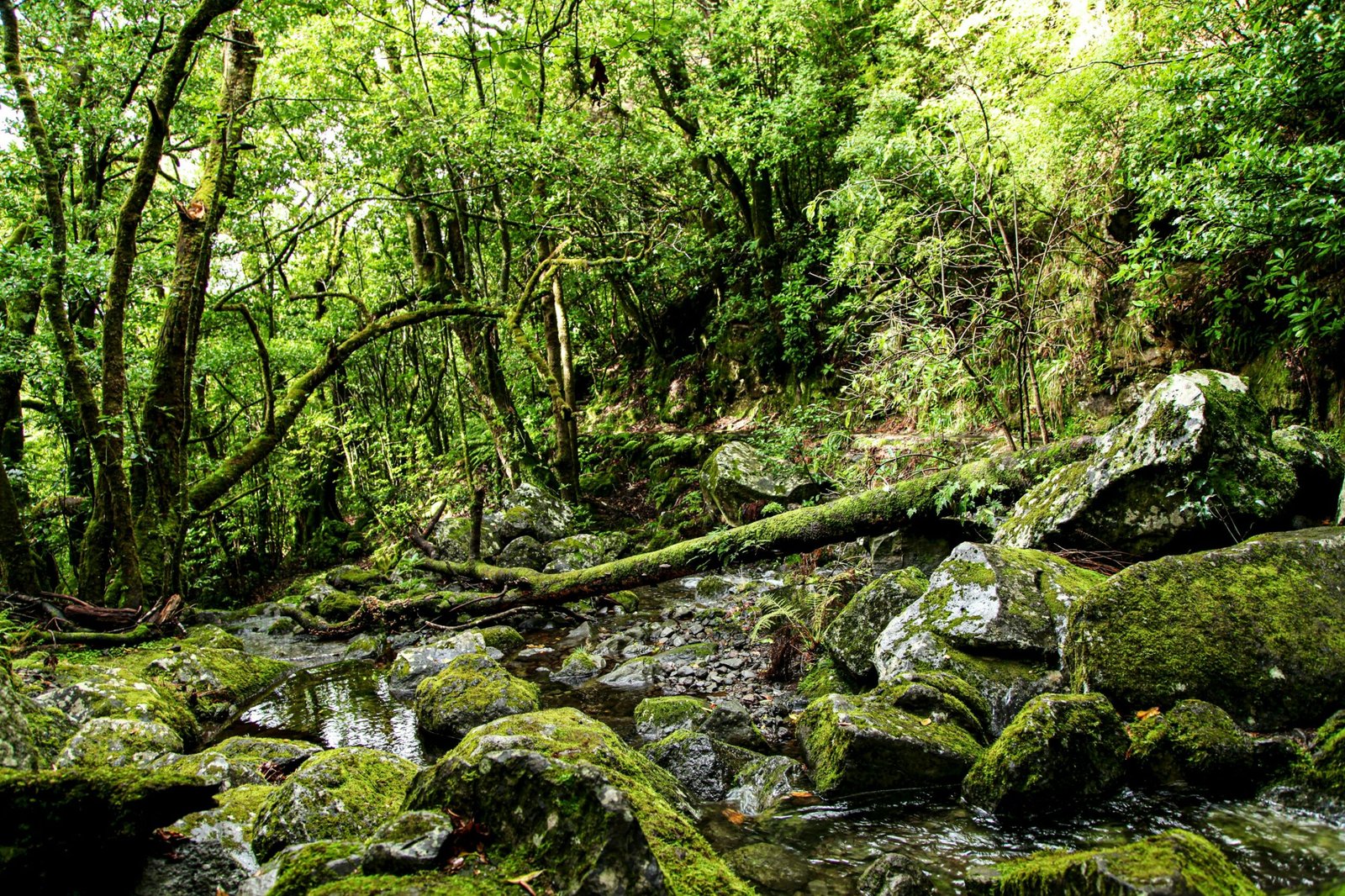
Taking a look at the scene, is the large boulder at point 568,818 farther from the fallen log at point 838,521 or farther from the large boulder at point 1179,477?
the fallen log at point 838,521

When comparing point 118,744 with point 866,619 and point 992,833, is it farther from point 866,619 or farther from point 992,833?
point 866,619

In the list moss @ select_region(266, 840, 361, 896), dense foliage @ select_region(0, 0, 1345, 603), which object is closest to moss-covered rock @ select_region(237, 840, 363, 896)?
moss @ select_region(266, 840, 361, 896)

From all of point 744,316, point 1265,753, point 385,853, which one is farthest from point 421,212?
point 1265,753

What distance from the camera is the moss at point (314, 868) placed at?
222 cm

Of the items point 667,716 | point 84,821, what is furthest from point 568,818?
point 667,716

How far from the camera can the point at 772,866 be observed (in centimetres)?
337

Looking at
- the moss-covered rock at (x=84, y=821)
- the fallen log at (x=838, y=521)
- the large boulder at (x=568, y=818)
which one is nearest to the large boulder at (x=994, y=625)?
the fallen log at (x=838, y=521)

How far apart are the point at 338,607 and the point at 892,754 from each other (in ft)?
32.3

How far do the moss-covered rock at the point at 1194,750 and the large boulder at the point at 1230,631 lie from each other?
0.66 feet

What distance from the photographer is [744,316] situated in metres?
17.9

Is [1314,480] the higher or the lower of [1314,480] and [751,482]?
the lower

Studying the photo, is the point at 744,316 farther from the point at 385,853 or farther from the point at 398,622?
the point at 385,853

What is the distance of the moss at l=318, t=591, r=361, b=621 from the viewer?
10.8 meters

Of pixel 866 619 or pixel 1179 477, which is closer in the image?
pixel 1179 477
